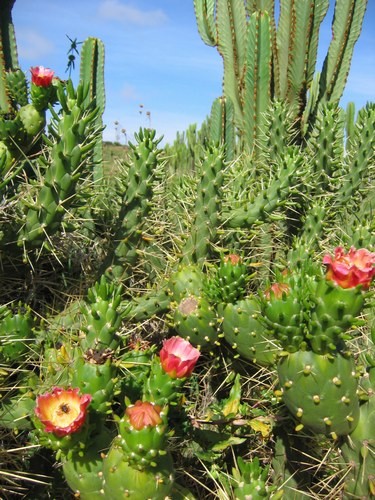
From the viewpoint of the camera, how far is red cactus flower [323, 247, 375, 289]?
1582 millimetres

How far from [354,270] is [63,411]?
3.17ft

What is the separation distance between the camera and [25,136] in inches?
115

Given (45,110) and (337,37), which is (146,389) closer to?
(45,110)

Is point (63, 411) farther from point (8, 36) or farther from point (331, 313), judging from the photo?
point (8, 36)

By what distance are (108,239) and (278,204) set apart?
0.93 metres

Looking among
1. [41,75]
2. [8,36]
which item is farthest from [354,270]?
[8,36]

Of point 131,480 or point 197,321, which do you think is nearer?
point 131,480

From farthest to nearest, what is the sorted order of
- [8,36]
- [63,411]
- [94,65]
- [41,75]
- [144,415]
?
1. [94,65]
2. [8,36]
3. [41,75]
4. [63,411]
5. [144,415]

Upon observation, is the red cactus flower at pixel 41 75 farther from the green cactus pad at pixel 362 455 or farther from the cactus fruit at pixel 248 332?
the green cactus pad at pixel 362 455

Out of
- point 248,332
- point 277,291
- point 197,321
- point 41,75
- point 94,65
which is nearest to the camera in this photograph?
point 277,291

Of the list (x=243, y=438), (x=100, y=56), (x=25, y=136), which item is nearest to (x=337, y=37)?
(x=100, y=56)

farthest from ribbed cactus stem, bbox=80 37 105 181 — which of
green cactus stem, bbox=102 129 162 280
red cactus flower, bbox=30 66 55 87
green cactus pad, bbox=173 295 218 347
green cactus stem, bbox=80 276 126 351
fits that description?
green cactus stem, bbox=80 276 126 351

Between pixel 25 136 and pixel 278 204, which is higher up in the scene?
pixel 25 136

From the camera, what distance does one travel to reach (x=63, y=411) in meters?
1.60
